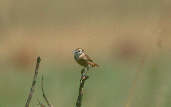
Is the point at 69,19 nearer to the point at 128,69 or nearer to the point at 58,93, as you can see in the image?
the point at 128,69

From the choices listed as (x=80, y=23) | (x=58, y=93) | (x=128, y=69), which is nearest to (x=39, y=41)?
(x=80, y=23)

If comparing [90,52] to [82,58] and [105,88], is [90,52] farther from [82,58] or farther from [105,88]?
[82,58]

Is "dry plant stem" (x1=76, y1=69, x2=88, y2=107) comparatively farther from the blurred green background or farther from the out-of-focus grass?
the blurred green background

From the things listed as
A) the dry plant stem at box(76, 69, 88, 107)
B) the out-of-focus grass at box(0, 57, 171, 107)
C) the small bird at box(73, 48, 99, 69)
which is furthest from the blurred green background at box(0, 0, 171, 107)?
the dry plant stem at box(76, 69, 88, 107)

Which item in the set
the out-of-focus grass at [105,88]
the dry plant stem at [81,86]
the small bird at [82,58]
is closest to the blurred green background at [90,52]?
the out-of-focus grass at [105,88]

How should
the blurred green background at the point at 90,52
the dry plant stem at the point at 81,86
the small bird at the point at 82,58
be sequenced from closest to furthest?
the dry plant stem at the point at 81,86 → the small bird at the point at 82,58 → the blurred green background at the point at 90,52

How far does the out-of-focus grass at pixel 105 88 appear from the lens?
4.83 m

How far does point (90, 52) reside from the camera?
33.9 ft

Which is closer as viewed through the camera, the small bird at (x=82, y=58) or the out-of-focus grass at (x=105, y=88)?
the small bird at (x=82, y=58)

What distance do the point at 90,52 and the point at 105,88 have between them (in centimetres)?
405

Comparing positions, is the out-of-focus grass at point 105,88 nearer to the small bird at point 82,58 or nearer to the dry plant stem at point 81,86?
the small bird at point 82,58

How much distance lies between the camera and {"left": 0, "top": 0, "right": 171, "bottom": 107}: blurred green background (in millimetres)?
4950

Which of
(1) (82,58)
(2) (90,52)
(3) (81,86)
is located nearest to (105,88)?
(1) (82,58)

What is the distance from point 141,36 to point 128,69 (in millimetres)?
2921
